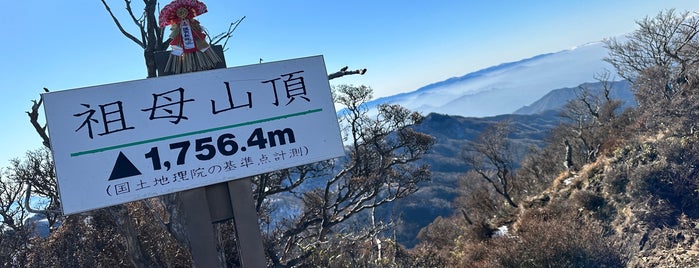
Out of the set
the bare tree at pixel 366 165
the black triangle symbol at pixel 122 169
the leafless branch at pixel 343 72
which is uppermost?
the leafless branch at pixel 343 72

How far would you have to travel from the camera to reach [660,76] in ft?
48.0

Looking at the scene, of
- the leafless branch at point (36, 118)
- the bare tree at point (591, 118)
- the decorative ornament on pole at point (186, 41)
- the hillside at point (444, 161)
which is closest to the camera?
the decorative ornament on pole at point (186, 41)

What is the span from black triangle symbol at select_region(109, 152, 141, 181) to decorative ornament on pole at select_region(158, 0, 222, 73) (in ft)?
2.72

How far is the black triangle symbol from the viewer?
2.93 metres

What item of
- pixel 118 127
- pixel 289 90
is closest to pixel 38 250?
pixel 118 127

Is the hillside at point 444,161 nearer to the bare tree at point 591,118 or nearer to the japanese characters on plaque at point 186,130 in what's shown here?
the bare tree at point 591,118

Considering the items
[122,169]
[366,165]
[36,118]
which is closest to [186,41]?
[122,169]

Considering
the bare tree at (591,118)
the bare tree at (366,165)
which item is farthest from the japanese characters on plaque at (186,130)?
the bare tree at (591,118)

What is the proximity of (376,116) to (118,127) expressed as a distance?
Answer: 9690 millimetres

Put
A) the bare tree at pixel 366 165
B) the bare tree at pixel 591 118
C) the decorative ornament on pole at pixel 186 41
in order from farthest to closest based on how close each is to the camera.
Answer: the bare tree at pixel 591 118
the bare tree at pixel 366 165
the decorative ornament on pole at pixel 186 41

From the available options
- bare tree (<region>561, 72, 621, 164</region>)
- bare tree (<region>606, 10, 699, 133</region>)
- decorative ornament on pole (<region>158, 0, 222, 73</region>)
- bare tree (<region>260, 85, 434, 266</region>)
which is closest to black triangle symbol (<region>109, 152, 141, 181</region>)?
decorative ornament on pole (<region>158, 0, 222, 73</region>)

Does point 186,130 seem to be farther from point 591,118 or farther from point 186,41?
point 591,118

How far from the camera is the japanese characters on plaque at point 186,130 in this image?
290 cm

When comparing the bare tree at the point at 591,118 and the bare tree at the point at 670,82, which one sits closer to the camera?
the bare tree at the point at 670,82
